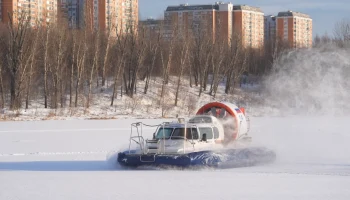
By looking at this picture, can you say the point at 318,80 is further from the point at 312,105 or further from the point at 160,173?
the point at 160,173

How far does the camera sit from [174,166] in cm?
1953

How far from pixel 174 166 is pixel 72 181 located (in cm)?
377

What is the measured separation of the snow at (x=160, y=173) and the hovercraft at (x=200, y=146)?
354 mm

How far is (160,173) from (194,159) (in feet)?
4.14

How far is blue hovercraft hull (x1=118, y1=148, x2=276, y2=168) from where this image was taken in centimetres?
1939

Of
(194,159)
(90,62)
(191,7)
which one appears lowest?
(194,159)

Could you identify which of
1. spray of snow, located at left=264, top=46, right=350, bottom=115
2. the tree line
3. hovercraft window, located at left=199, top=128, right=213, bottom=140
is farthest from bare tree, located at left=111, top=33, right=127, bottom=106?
hovercraft window, located at left=199, top=128, right=213, bottom=140

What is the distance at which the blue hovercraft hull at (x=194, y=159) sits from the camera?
19.4m

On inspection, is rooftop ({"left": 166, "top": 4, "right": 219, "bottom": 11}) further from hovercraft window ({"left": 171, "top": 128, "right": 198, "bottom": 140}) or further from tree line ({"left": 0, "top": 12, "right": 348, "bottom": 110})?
hovercraft window ({"left": 171, "top": 128, "right": 198, "bottom": 140})

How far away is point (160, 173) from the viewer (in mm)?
18844

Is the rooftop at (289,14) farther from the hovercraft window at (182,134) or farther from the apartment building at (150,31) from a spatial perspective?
the hovercraft window at (182,134)

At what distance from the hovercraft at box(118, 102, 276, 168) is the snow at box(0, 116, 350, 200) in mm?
354

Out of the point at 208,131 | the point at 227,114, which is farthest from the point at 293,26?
the point at 208,131

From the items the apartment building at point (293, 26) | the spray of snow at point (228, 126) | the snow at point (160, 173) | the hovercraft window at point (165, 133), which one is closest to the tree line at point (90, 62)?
the snow at point (160, 173)
